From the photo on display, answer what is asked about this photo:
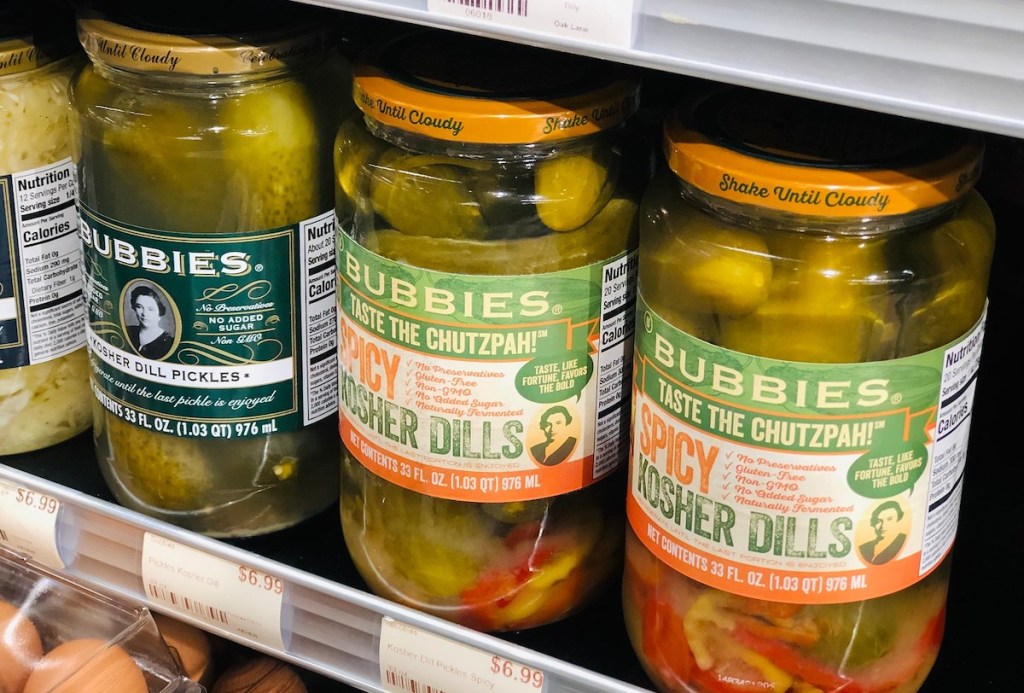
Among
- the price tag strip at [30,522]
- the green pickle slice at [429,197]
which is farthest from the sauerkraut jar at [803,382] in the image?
the price tag strip at [30,522]

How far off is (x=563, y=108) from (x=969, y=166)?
0.71ft

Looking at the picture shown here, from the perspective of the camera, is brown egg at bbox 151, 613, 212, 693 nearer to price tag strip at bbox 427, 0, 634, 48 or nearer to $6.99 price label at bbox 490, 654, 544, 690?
$6.99 price label at bbox 490, 654, 544, 690

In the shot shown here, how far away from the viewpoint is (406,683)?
810 millimetres

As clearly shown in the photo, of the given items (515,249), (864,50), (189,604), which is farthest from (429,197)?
(189,604)

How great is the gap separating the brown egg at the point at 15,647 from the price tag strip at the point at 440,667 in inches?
15.1

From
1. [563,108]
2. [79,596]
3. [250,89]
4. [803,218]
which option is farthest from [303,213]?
[79,596]

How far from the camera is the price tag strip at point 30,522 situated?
0.93 m

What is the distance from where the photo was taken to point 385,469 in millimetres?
778

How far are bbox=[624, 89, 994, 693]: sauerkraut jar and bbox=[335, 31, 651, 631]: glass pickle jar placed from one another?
44 mm

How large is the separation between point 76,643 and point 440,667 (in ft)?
1.32

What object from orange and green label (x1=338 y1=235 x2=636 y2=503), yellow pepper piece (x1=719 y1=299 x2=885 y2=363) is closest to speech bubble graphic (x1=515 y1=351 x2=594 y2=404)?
orange and green label (x1=338 y1=235 x2=636 y2=503)

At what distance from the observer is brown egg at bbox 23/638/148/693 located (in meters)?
0.98

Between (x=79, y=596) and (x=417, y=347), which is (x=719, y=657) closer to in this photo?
(x=417, y=347)

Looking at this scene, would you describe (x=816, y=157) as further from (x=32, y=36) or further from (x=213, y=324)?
(x=32, y=36)
